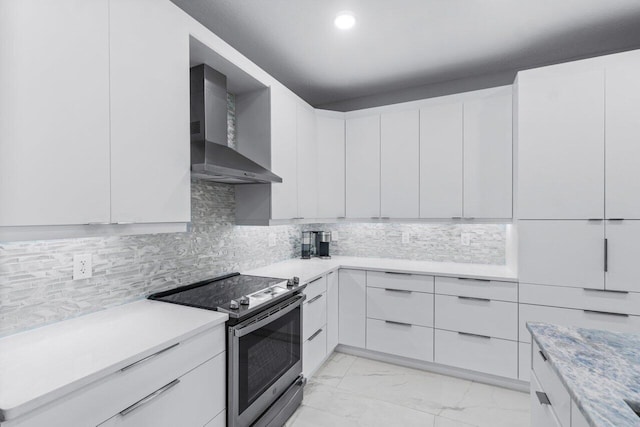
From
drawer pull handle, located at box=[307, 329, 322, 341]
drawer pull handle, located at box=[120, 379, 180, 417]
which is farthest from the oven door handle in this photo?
drawer pull handle, located at box=[307, 329, 322, 341]

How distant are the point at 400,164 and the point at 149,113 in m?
2.24

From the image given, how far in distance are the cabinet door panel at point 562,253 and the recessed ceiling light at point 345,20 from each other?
194 cm

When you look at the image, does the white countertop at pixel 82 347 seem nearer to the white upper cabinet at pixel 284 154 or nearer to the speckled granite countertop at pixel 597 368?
the white upper cabinet at pixel 284 154

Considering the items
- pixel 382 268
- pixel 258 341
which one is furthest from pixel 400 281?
pixel 258 341

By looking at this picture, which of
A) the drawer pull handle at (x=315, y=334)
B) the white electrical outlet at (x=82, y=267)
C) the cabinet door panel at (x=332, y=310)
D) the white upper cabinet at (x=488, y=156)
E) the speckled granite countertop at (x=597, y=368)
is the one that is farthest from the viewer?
the cabinet door panel at (x=332, y=310)

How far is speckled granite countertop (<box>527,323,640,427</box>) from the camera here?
74 centimetres

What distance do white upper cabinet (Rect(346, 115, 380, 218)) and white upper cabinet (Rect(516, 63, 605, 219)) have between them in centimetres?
124

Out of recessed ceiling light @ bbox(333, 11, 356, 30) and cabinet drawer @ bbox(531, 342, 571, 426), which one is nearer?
cabinet drawer @ bbox(531, 342, 571, 426)

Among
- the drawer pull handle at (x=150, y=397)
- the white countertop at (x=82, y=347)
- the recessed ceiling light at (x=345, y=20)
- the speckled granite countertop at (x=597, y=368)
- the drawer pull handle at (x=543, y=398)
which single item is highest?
the recessed ceiling light at (x=345, y=20)

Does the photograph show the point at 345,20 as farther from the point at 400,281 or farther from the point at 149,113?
the point at 400,281

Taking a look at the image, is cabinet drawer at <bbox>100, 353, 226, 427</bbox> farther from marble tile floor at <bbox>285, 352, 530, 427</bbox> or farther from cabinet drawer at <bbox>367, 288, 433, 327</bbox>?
cabinet drawer at <bbox>367, 288, 433, 327</bbox>

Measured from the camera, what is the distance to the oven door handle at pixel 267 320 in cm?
156

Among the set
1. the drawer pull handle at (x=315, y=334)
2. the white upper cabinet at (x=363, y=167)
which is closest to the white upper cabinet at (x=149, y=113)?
the drawer pull handle at (x=315, y=334)

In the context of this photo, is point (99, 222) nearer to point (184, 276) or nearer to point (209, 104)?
point (184, 276)
